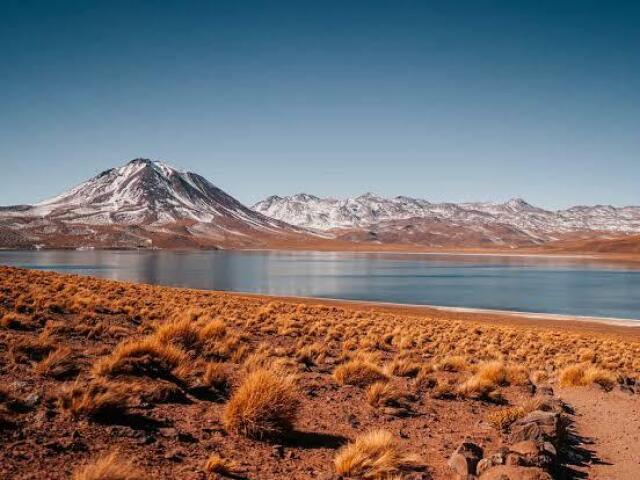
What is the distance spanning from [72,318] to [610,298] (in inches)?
2315

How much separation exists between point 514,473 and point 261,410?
333cm

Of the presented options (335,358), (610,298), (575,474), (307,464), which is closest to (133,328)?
(335,358)

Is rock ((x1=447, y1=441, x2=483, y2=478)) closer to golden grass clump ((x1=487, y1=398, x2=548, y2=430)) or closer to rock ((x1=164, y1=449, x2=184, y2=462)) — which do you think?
golden grass clump ((x1=487, y1=398, x2=548, y2=430))

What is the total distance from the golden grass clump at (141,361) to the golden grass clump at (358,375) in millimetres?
3383

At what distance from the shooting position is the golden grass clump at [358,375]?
36.4 feet

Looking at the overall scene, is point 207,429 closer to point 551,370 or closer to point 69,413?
point 69,413

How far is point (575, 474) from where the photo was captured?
24.1 feet

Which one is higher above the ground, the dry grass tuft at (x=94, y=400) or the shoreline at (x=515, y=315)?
the dry grass tuft at (x=94, y=400)

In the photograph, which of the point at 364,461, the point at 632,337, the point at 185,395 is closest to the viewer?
the point at 364,461

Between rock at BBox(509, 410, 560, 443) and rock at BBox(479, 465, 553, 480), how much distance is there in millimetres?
1643

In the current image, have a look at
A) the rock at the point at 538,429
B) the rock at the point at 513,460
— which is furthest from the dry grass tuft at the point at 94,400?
the rock at the point at 538,429

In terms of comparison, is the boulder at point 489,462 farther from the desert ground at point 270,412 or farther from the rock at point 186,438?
the rock at point 186,438

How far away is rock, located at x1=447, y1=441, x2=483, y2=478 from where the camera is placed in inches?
262

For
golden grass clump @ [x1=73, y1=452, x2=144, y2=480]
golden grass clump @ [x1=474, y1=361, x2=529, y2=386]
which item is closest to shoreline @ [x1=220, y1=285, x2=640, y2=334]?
golden grass clump @ [x1=474, y1=361, x2=529, y2=386]
